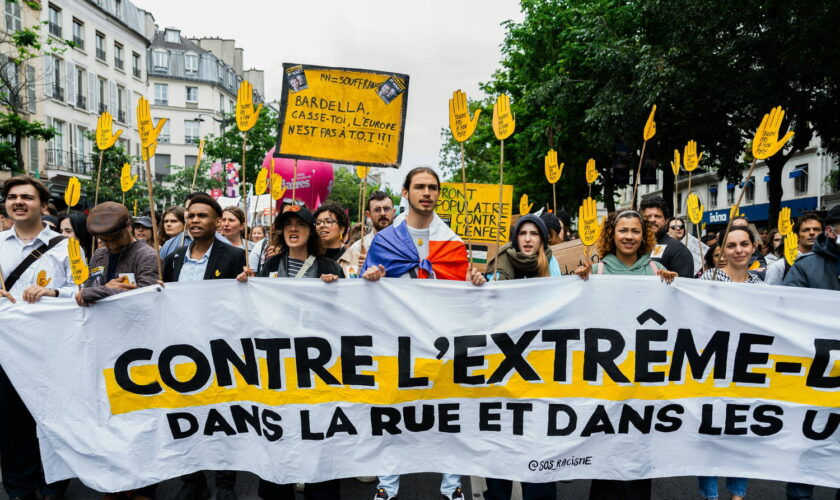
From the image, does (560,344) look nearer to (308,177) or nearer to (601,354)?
(601,354)

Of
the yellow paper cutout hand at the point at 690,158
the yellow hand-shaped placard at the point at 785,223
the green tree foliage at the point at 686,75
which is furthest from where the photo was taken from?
the green tree foliage at the point at 686,75

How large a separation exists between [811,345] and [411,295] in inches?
89.1

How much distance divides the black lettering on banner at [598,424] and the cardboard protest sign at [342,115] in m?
2.16

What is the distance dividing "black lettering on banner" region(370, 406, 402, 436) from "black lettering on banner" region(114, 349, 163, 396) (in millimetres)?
1214

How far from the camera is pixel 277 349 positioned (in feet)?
11.9

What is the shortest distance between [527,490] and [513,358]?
2.60ft

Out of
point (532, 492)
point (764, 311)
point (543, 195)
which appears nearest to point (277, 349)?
point (532, 492)

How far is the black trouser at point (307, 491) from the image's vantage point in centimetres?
357

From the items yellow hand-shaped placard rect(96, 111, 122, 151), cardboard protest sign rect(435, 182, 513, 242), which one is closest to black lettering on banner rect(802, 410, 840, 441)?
cardboard protest sign rect(435, 182, 513, 242)

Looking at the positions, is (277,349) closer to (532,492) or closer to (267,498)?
(267,498)

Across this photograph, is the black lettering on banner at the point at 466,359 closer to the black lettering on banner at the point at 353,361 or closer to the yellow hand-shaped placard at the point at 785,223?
the black lettering on banner at the point at 353,361

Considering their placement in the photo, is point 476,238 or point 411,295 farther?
point 476,238

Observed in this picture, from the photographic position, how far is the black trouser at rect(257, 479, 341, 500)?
11.7 ft

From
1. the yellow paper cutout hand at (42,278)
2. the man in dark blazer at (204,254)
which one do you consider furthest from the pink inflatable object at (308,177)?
the yellow paper cutout hand at (42,278)
